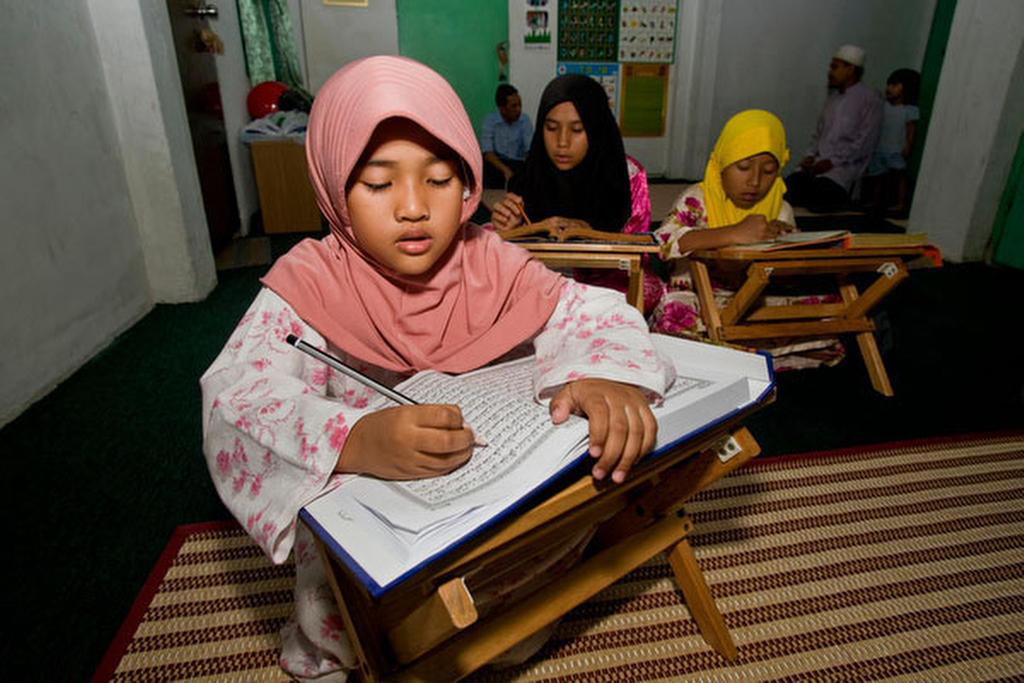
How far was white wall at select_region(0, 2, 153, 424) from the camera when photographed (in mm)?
1843

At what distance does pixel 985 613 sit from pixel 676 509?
2.55 feet

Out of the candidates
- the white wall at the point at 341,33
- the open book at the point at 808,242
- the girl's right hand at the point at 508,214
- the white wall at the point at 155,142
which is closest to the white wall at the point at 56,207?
the white wall at the point at 155,142

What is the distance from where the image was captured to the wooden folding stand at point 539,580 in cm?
55

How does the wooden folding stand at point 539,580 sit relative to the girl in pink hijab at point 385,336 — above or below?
below

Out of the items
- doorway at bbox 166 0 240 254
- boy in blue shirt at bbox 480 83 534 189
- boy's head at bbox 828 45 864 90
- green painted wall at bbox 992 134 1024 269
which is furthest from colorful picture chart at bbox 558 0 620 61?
green painted wall at bbox 992 134 1024 269

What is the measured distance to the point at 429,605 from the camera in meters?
0.56

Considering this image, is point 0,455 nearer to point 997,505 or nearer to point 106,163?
point 106,163

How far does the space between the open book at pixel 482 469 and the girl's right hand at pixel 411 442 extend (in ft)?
0.05

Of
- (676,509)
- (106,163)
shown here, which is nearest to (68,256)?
(106,163)

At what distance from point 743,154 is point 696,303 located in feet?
1.84

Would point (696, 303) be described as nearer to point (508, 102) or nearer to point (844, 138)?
point (508, 102)

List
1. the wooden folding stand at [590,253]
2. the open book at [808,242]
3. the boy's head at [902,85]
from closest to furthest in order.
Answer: the wooden folding stand at [590,253] → the open book at [808,242] → the boy's head at [902,85]

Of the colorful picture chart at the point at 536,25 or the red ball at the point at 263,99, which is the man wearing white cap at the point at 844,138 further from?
the red ball at the point at 263,99

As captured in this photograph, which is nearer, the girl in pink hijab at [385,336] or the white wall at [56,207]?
the girl in pink hijab at [385,336]
